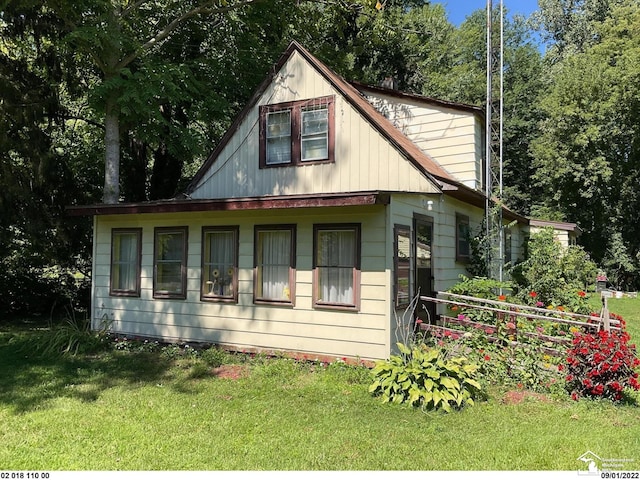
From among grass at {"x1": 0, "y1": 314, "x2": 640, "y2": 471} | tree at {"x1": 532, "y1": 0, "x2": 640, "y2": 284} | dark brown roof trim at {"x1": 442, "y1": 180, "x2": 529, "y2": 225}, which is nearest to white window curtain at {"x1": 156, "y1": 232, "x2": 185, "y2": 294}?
grass at {"x1": 0, "y1": 314, "x2": 640, "y2": 471}

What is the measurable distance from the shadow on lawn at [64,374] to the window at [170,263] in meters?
1.30

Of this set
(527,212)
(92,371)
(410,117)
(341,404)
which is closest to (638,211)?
(527,212)

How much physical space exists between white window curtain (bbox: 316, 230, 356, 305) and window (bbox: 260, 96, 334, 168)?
209 cm

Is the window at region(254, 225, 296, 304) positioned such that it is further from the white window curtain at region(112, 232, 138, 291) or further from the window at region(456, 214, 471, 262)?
the window at region(456, 214, 471, 262)

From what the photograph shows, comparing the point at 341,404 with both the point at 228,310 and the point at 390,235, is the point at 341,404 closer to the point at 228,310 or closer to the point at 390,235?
the point at 390,235

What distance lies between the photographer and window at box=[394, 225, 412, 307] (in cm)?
741

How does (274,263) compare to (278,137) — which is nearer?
(274,263)

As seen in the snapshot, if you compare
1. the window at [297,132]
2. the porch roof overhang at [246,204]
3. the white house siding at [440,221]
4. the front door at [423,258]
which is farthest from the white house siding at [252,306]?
the window at [297,132]

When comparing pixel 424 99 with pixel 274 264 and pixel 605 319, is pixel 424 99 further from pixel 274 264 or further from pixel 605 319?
pixel 605 319

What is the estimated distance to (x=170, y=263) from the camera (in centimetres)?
931

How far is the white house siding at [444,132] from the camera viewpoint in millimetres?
10938

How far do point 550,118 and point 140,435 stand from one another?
26853 millimetres

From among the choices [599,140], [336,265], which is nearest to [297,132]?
[336,265]

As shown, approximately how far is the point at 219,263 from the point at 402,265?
3.46m
